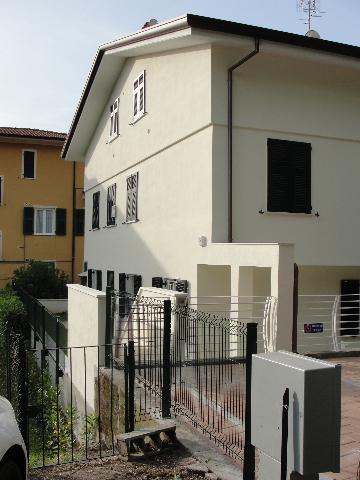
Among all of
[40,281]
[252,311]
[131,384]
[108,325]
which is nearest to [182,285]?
[252,311]

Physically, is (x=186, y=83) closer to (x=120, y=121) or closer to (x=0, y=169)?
(x=120, y=121)

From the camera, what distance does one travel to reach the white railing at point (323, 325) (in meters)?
11.5

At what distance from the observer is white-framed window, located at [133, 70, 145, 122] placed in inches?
585

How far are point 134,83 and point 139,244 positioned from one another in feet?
15.6

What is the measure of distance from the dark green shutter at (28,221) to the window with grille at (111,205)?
36.5ft

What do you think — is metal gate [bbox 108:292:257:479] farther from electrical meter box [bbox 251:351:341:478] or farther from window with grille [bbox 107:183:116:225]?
window with grille [bbox 107:183:116:225]

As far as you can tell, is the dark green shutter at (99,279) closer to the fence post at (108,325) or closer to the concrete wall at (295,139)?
the concrete wall at (295,139)

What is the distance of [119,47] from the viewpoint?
48.2 ft

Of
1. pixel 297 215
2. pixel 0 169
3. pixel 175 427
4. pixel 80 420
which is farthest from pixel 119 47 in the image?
pixel 0 169

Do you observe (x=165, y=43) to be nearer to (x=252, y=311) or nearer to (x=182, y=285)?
(x=182, y=285)

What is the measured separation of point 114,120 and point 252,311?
1020 cm

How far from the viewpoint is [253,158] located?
11258 mm

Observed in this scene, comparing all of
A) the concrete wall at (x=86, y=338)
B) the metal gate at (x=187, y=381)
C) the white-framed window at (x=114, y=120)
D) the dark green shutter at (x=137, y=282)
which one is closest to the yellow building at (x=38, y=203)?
the white-framed window at (x=114, y=120)

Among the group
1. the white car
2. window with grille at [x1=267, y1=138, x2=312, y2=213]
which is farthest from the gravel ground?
window with grille at [x1=267, y1=138, x2=312, y2=213]
